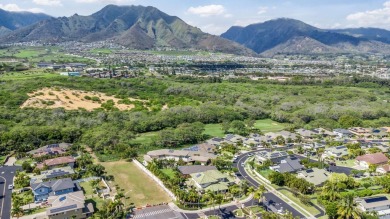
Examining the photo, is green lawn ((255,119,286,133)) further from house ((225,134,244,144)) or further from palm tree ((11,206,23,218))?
palm tree ((11,206,23,218))

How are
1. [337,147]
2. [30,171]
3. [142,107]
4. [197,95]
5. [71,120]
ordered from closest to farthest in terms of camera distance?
1. [30,171]
2. [337,147]
3. [71,120]
4. [142,107]
5. [197,95]

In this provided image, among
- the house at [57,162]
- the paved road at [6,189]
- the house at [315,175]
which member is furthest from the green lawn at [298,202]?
the paved road at [6,189]

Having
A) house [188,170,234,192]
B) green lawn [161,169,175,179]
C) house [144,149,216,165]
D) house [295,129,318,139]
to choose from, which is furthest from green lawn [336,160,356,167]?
green lawn [161,169,175,179]

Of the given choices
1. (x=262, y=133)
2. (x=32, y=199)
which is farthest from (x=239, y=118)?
(x=32, y=199)

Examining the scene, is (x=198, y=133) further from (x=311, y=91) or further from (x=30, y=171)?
(x=311, y=91)

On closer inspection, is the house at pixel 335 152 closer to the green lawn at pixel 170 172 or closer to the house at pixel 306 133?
the house at pixel 306 133

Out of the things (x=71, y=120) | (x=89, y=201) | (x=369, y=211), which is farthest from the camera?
(x=71, y=120)

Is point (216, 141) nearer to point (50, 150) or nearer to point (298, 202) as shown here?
point (298, 202)
